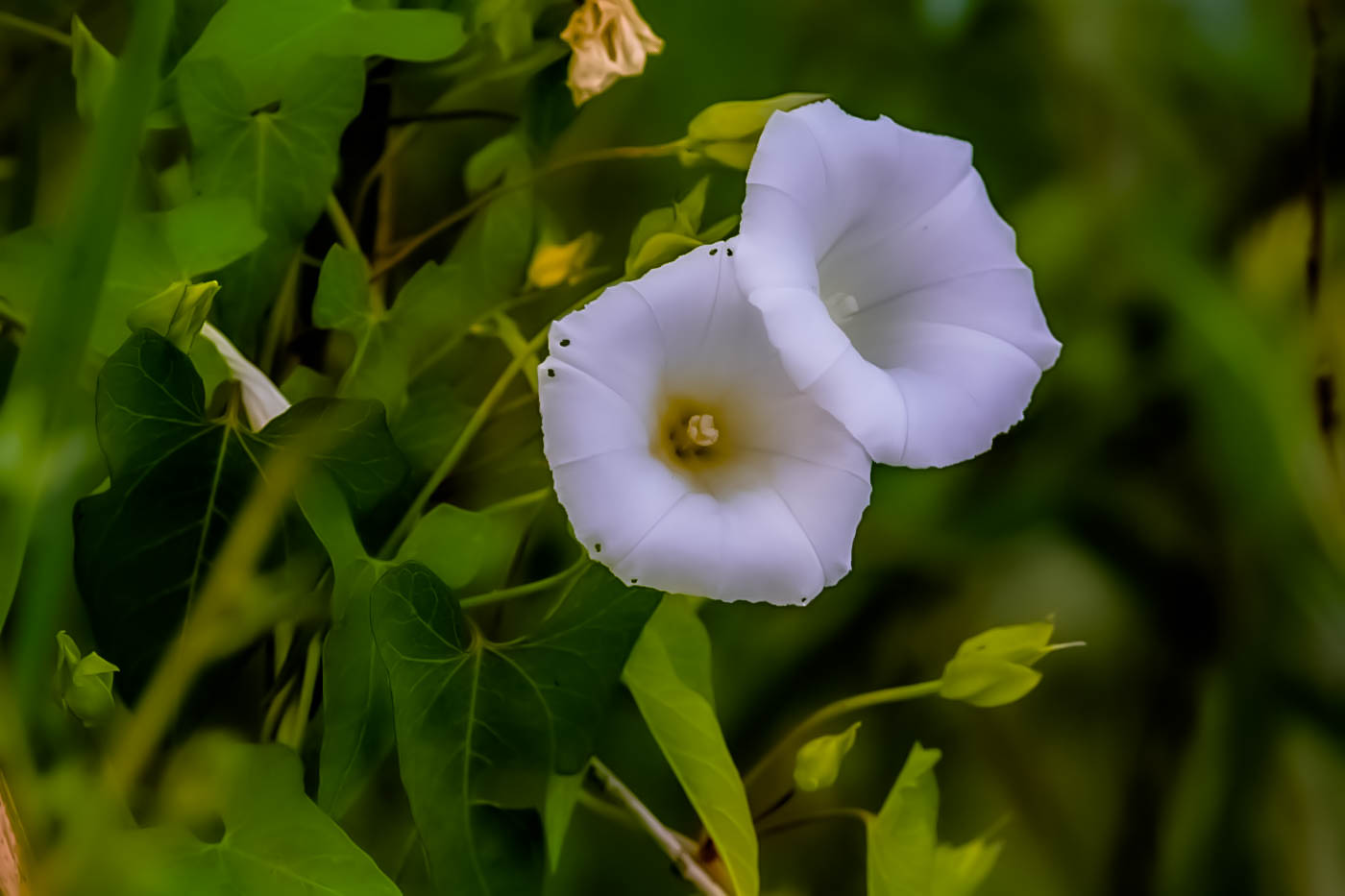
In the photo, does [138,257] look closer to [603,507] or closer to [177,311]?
[177,311]

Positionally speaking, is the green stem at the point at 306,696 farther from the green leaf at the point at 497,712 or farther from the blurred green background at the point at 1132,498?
the blurred green background at the point at 1132,498

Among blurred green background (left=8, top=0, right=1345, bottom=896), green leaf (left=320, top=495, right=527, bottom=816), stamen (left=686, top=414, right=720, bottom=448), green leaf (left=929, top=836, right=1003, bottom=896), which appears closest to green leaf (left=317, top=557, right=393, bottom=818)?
green leaf (left=320, top=495, right=527, bottom=816)

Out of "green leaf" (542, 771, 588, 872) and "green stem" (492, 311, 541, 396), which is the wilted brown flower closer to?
"green stem" (492, 311, 541, 396)

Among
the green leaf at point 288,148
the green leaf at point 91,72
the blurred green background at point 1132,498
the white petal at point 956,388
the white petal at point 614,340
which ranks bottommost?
the blurred green background at point 1132,498

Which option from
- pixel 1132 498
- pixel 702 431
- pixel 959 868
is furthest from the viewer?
pixel 1132 498

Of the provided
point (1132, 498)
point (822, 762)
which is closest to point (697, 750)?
point (822, 762)

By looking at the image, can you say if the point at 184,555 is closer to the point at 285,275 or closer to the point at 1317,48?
the point at 285,275

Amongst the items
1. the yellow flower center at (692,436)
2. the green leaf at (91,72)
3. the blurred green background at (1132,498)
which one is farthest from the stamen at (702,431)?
the blurred green background at (1132,498)
